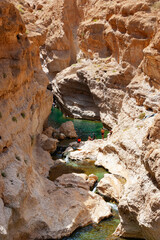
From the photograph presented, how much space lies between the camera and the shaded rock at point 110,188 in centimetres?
1525

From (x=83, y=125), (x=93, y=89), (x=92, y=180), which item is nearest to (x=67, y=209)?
(x=92, y=180)

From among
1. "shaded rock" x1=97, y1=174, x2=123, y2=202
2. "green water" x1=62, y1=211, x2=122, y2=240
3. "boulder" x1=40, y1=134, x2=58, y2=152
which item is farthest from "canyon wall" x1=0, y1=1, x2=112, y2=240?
"boulder" x1=40, y1=134, x2=58, y2=152

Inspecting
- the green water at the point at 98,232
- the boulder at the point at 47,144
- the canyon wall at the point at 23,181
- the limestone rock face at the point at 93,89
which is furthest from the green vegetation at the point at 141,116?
the green water at the point at 98,232

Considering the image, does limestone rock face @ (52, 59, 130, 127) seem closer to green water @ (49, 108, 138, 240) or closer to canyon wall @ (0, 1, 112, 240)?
green water @ (49, 108, 138, 240)

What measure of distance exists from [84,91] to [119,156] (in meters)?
17.4

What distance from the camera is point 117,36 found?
28.1 metres

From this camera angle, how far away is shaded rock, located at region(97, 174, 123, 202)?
15252mm

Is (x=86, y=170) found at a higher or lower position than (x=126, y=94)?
lower

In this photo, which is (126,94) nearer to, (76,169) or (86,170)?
(86,170)

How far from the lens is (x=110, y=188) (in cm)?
1552

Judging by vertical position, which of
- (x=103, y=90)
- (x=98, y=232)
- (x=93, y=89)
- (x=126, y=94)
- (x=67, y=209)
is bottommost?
(x=98, y=232)

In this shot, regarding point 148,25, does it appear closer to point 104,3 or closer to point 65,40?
point 104,3

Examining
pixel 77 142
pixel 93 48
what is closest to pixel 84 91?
pixel 93 48

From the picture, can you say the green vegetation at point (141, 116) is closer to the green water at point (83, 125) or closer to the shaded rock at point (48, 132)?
the green water at point (83, 125)
